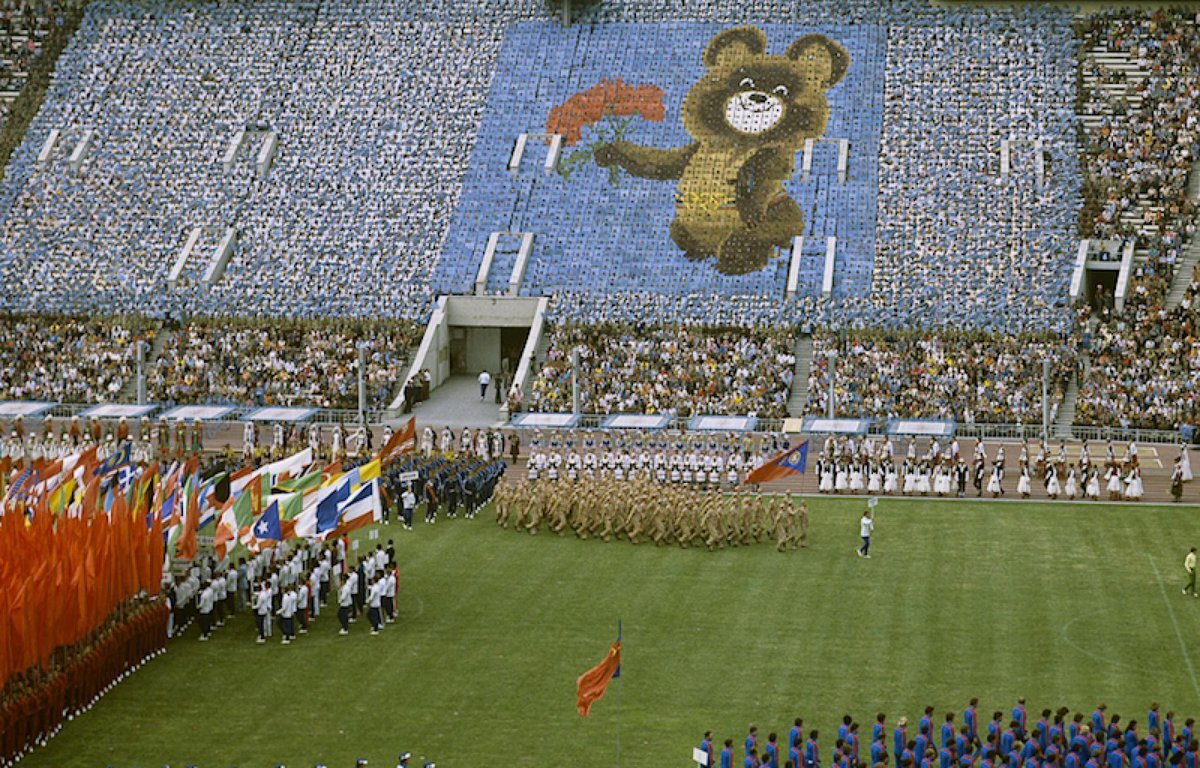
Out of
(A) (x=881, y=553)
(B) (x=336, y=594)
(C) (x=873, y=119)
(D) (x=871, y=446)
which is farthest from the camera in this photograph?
(C) (x=873, y=119)

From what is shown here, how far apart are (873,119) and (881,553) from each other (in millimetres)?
33734

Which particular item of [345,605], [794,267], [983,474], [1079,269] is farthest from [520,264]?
[345,605]

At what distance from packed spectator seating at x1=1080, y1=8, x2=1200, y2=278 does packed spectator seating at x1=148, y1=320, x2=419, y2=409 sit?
25.1 metres

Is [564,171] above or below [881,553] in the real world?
above

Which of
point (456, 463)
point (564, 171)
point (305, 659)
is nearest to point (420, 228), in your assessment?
point (564, 171)

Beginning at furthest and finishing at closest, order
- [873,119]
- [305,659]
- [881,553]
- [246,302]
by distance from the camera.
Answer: [873,119] → [246,302] → [881,553] → [305,659]

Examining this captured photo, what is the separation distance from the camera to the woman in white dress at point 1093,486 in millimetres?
51438

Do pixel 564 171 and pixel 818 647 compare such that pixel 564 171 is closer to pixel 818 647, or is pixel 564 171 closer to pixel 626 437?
pixel 626 437

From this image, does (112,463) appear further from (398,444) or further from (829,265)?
(829,265)

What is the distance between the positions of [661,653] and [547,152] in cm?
4288

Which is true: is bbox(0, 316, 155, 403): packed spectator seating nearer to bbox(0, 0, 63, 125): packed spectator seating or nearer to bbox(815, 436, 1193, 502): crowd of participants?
bbox(0, 0, 63, 125): packed spectator seating

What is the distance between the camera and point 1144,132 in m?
70.4

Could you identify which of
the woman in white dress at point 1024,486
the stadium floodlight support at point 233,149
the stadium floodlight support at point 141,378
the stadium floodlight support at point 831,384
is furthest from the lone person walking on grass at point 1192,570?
the stadium floodlight support at point 233,149

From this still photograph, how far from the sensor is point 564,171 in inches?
2955
